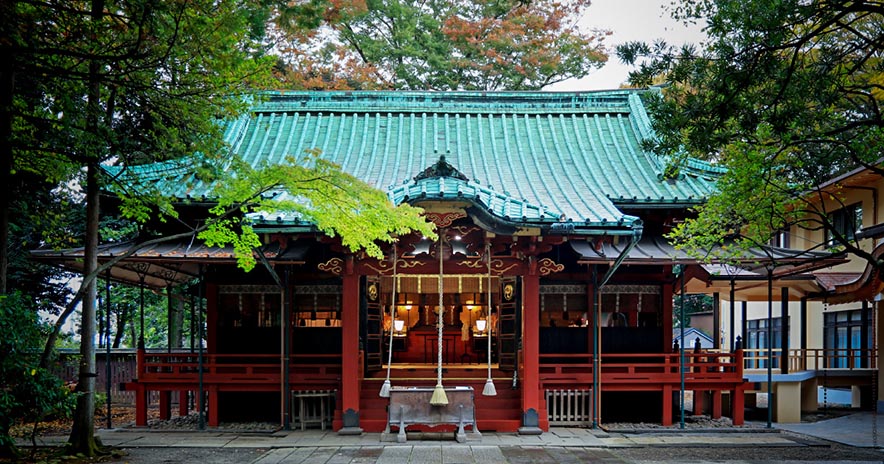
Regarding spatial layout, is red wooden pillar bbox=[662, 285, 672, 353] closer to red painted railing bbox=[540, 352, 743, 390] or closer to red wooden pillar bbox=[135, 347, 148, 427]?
red painted railing bbox=[540, 352, 743, 390]

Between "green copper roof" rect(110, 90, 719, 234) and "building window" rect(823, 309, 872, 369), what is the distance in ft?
33.4

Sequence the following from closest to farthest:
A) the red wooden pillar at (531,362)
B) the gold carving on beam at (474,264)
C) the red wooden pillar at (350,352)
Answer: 1. the red wooden pillar at (350,352)
2. the red wooden pillar at (531,362)
3. the gold carving on beam at (474,264)

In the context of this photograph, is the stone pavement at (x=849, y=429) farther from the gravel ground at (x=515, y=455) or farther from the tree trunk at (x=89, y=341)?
the tree trunk at (x=89, y=341)

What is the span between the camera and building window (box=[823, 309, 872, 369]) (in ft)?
77.0

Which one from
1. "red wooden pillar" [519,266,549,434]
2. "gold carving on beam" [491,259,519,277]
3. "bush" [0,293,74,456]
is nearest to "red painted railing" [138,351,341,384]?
"gold carving on beam" [491,259,519,277]

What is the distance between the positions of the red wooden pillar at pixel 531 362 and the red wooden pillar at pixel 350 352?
3.48 m

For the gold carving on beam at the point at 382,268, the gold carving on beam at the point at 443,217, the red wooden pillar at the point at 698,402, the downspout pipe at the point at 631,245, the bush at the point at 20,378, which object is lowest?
the red wooden pillar at the point at 698,402

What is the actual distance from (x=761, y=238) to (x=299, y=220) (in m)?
8.66

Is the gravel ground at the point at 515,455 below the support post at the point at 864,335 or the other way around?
below

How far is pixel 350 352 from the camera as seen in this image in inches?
583

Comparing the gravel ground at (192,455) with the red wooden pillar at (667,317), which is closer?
the gravel ground at (192,455)

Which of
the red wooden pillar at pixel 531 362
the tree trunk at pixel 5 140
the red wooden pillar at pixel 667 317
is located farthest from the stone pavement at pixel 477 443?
the tree trunk at pixel 5 140

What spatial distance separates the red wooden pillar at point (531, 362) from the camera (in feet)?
48.6

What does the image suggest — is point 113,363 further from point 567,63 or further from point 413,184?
point 567,63
